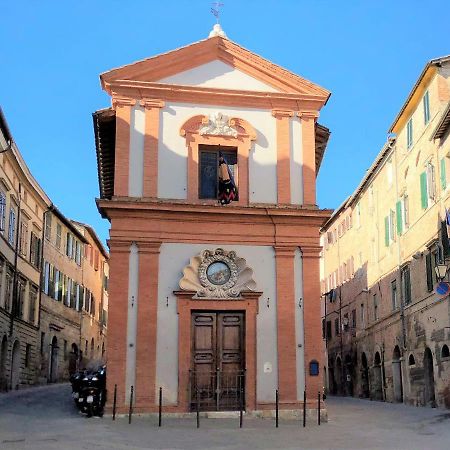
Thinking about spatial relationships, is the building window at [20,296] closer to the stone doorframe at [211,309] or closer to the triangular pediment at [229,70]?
the stone doorframe at [211,309]

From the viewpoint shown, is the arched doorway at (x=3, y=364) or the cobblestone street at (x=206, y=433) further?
the arched doorway at (x=3, y=364)

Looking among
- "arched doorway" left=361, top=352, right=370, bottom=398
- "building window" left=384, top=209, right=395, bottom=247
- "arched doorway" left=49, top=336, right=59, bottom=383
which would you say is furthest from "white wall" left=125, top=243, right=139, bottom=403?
"arched doorway" left=49, top=336, right=59, bottom=383

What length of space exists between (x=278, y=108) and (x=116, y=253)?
260 inches

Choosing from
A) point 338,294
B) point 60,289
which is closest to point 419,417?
point 338,294

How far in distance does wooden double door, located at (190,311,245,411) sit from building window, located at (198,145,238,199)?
12.0ft

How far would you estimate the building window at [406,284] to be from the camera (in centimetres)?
2948

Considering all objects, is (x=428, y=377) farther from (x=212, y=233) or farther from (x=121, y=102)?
(x=121, y=102)

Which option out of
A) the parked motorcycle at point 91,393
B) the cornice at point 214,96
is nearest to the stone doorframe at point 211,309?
the parked motorcycle at point 91,393

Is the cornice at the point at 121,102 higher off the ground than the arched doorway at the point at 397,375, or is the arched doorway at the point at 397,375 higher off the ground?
the cornice at the point at 121,102

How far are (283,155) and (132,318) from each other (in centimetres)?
653

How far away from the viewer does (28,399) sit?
25.5m

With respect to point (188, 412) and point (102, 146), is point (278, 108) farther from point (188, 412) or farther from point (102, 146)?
point (188, 412)

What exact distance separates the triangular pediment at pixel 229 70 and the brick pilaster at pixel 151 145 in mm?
1040

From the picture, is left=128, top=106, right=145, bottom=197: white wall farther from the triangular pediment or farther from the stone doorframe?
the stone doorframe
